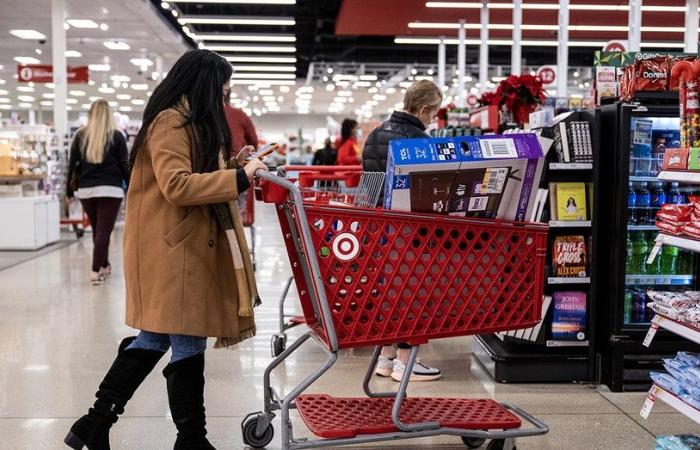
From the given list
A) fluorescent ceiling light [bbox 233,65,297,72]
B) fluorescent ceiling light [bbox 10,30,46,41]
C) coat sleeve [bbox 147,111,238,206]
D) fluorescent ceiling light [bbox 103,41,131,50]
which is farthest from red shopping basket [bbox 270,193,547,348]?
fluorescent ceiling light [bbox 233,65,297,72]

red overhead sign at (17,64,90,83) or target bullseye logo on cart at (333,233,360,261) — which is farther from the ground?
red overhead sign at (17,64,90,83)

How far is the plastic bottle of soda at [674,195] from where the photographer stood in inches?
165

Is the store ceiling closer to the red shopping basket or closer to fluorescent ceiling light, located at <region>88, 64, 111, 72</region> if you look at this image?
fluorescent ceiling light, located at <region>88, 64, 111, 72</region>

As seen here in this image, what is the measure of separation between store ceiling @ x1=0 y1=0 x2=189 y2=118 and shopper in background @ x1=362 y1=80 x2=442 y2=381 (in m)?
10.3

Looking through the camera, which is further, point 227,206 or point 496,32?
point 496,32

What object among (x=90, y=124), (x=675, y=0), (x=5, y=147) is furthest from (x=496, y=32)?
(x=90, y=124)

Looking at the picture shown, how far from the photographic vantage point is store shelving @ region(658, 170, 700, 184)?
267 centimetres

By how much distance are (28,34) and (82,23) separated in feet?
6.90

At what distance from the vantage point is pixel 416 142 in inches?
106

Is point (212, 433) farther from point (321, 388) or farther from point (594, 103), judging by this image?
point (594, 103)

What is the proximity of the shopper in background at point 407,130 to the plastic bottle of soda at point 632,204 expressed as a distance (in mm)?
1084

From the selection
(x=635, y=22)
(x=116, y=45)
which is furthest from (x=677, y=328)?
(x=116, y=45)

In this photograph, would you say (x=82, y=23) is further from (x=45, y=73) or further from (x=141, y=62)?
(x=141, y=62)

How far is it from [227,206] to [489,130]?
449 cm
